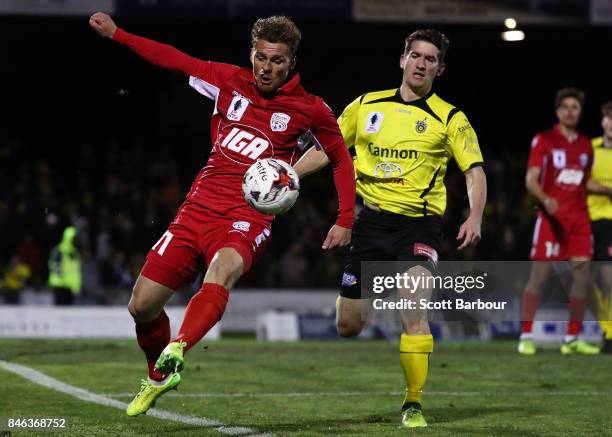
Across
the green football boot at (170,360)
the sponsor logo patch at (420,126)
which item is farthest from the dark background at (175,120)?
the green football boot at (170,360)

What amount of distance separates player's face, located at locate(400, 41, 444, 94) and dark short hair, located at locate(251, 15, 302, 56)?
3.49 feet

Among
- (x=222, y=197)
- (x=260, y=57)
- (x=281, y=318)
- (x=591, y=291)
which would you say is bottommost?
(x=281, y=318)

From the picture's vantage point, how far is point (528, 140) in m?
26.1

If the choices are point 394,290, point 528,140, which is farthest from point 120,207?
point 394,290

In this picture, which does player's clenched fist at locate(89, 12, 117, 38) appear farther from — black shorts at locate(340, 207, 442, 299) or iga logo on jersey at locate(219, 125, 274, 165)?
black shorts at locate(340, 207, 442, 299)

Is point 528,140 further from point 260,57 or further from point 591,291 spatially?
point 260,57

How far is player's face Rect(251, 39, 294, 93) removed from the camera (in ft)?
21.6

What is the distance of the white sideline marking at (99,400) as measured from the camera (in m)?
6.48

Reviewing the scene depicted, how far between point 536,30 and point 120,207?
28.7 ft

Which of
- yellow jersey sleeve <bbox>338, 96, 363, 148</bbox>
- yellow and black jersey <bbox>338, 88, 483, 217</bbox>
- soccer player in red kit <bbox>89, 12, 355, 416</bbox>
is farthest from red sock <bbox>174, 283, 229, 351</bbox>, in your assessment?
yellow jersey sleeve <bbox>338, 96, 363, 148</bbox>

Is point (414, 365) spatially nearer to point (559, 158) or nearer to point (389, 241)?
point (389, 241)

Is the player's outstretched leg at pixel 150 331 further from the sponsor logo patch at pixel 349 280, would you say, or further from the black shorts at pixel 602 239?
the black shorts at pixel 602 239

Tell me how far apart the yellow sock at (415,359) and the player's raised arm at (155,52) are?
1.93 meters

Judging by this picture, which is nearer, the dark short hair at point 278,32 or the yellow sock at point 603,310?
the dark short hair at point 278,32
